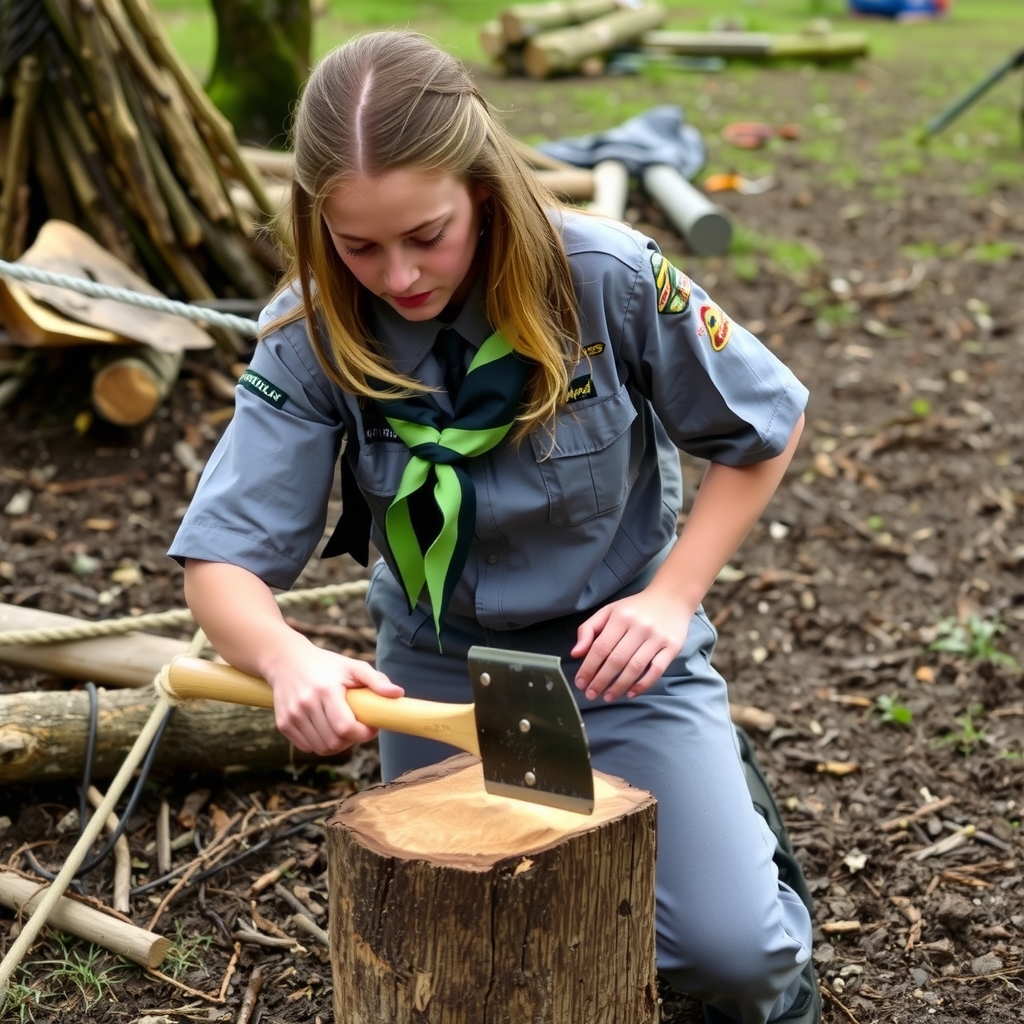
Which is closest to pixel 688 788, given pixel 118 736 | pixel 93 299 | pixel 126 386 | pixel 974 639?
pixel 118 736

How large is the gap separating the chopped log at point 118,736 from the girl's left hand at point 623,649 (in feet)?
3.01

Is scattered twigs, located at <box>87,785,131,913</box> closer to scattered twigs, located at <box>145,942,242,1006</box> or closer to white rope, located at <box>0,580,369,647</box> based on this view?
scattered twigs, located at <box>145,942,242,1006</box>

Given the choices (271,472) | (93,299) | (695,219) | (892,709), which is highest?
(271,472)

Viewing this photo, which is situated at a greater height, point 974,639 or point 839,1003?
point 839,1003

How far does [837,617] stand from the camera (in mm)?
3424

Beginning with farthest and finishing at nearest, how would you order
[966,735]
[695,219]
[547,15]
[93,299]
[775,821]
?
[547,15]
[695,219]
[93,299]
[966,735]
[775,821]

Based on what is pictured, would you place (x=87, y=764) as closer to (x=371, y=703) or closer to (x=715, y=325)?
(x=371, y=703)

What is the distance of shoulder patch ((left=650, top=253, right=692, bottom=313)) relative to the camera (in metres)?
2.05

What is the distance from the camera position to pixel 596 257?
6.64ft

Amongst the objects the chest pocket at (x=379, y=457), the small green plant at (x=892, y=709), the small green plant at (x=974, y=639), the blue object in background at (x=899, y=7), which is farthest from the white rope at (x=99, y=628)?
the blue object in background at (x=899, y=7)

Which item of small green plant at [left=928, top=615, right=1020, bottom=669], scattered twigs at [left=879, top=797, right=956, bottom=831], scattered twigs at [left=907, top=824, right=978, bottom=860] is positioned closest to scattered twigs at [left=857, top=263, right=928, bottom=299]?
small green plant at [left=928, top=615, right=1020, bottom=669]

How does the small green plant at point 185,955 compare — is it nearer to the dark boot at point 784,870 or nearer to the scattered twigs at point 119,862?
the scattered twigs at point 119,862

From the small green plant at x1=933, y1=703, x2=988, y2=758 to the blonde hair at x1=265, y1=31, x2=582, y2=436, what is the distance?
1.39 meters

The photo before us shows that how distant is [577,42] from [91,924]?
8.44m
